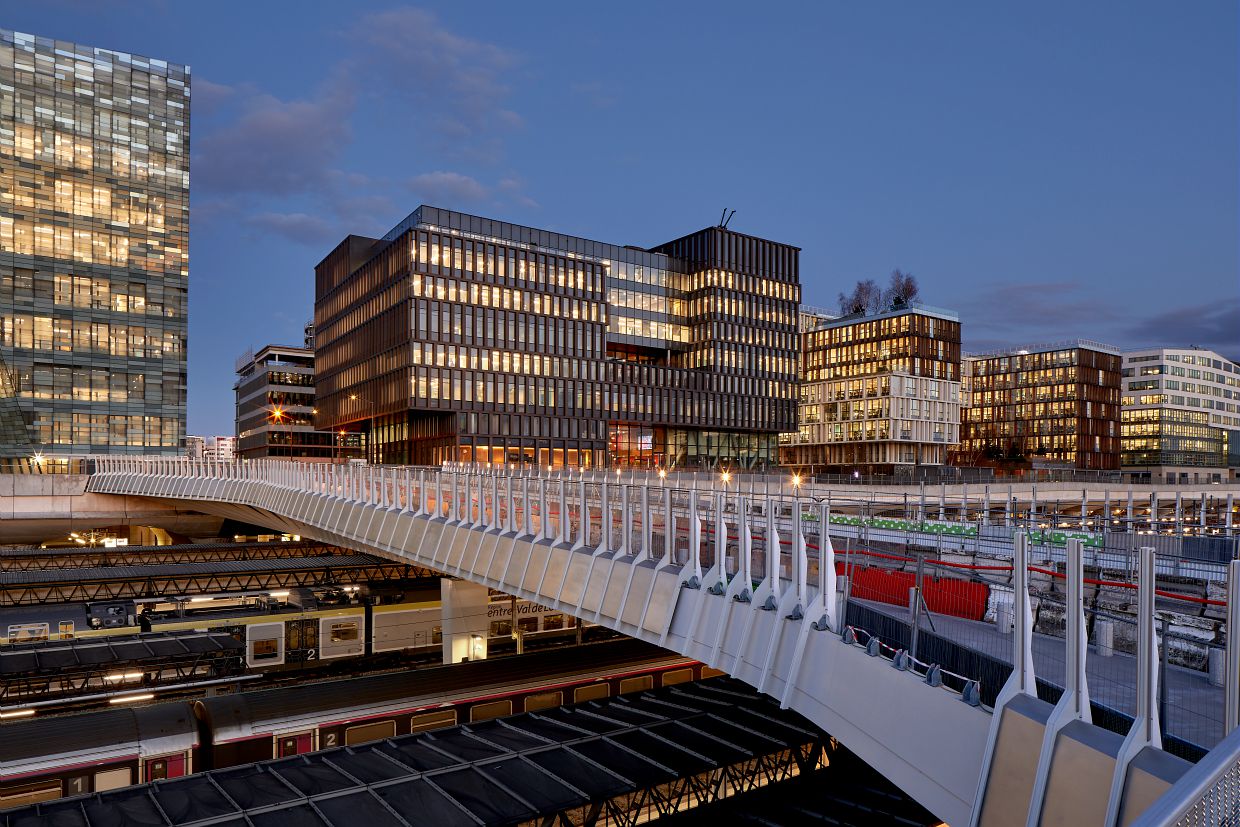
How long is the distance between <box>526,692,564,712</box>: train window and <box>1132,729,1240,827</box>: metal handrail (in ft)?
75.8

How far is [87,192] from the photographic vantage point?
320 ft

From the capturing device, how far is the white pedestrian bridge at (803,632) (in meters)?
7.00

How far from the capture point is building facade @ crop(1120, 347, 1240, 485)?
165 m

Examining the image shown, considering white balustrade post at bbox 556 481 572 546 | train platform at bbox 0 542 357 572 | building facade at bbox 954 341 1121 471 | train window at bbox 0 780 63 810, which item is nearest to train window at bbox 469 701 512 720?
white balustrade post at bbox 556 481 572 546

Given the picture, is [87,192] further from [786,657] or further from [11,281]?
[786,657]

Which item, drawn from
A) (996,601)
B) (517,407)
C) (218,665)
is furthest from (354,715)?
(517,407)

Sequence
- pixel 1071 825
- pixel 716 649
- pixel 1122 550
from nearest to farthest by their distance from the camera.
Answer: pixel 1071 825, pixel 716 649, pixel 1122 550

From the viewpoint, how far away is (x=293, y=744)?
71.2 feet

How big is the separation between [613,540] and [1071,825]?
34.9 ft

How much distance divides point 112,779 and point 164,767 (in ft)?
3.64

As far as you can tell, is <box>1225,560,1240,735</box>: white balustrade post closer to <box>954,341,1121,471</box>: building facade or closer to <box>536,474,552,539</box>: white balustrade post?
<box>536,474,552,539</box>: white balustrade post

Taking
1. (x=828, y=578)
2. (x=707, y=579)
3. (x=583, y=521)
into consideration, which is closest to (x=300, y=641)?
(x=583, y=521)

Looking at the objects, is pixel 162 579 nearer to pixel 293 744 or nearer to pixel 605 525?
pixel 293 744

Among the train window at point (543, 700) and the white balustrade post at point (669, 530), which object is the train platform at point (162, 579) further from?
the white balustrade post at point (669, 530)
